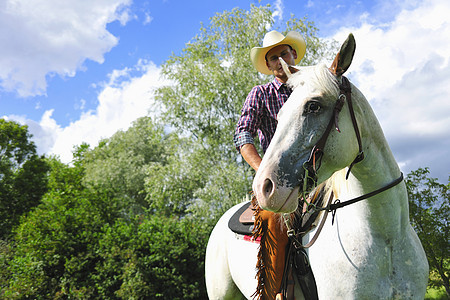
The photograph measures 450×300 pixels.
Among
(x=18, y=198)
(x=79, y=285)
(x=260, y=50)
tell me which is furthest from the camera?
(x=18, y=198)

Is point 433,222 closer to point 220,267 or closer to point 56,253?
point 220,267

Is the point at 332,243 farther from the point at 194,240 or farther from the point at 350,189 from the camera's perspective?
the point at 194,240

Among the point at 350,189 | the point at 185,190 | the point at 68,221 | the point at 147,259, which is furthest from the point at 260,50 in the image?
the point at 185,190

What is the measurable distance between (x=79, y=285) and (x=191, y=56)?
13.7m

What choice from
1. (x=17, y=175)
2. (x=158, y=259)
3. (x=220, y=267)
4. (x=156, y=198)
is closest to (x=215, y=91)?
(x=156, y=198)

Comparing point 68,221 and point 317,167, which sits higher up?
point 68,221

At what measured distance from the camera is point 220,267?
4.27 metres

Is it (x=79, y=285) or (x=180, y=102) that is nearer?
(x=79, y=285)

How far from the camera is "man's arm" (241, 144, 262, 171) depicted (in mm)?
2842

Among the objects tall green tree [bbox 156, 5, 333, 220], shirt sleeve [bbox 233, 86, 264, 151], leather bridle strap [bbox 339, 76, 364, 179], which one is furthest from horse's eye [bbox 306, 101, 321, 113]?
tall green tree [bbox 156, 5, 333, 220]

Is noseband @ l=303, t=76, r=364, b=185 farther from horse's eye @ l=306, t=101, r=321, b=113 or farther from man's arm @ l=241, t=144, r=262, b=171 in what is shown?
man's arm @ l=241, t=144, r=262, b=171

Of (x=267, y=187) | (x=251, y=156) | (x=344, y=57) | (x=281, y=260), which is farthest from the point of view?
(x=251, y=156)

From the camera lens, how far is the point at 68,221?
35.0ft

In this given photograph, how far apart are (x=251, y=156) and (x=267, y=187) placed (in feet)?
3.38
